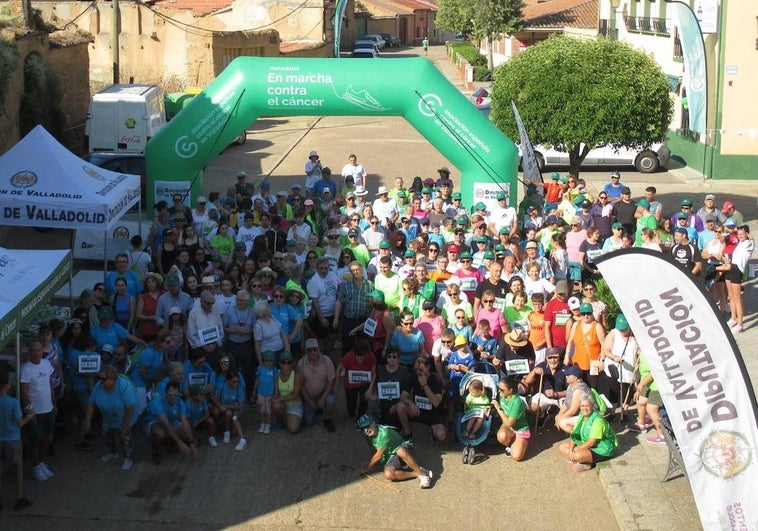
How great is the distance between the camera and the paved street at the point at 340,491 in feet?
29.7

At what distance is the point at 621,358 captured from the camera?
10.8 metres

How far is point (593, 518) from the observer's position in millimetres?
9109

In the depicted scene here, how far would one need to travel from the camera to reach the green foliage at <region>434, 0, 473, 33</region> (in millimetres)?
58062

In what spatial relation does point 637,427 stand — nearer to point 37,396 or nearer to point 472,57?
point 37,396

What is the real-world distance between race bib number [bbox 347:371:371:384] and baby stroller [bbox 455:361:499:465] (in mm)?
980

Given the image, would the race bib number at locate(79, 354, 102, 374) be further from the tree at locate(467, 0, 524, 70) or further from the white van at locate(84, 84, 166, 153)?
the tree at locate(467, 0, 524, 70)

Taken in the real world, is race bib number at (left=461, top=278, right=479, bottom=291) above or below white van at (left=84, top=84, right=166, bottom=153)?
below

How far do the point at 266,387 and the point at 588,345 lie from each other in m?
3.42

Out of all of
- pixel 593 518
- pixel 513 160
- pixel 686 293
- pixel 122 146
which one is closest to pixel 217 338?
pixel 593 518

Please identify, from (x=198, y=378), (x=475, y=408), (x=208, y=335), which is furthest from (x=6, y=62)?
(x=475, y=408)

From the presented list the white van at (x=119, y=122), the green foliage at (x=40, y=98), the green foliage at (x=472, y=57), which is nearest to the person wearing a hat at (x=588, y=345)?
the white van at (x=119, y=122)

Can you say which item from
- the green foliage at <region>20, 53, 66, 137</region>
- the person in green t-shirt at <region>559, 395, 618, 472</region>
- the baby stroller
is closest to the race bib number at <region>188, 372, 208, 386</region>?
the baby stroller

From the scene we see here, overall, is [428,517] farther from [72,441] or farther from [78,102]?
[78,102]

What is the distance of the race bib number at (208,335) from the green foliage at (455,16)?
4872cm
